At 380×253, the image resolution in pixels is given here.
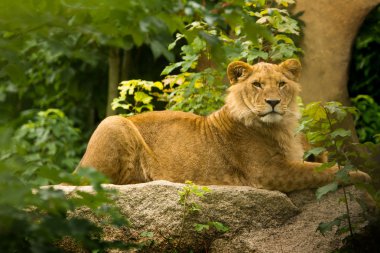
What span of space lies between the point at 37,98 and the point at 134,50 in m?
2.60

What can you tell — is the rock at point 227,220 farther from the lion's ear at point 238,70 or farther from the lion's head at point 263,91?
the lion's ear at point 238,70

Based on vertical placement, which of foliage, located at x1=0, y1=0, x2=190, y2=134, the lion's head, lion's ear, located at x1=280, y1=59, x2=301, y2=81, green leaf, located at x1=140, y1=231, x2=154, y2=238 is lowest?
green leaf, located at x1=140, y1=231, x2=154, y2=238

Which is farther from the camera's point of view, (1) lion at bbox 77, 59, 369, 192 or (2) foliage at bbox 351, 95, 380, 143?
(2) foliage at bbox 351, 95, 380, 143

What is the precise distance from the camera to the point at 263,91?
6.45m

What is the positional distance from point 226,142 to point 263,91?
62 cm

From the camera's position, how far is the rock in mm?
5234

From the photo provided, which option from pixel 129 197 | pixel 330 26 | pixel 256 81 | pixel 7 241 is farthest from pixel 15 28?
pixel 330 26

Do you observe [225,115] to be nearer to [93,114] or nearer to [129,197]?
[129,197]

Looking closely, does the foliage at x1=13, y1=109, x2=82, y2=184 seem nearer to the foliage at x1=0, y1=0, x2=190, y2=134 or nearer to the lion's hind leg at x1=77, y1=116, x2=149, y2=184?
the lion's hind leg at x1=77, y1=116, x2=149, y2=184

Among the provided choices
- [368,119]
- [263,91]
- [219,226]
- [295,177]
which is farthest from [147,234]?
[368,119]

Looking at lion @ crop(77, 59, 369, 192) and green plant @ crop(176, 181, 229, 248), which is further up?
lion @ crop(77, 59, 369, 192)

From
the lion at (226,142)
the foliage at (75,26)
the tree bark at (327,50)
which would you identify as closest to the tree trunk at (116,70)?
the tree bark at (327,50)

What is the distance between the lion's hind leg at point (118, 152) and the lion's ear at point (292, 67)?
60.1 inches

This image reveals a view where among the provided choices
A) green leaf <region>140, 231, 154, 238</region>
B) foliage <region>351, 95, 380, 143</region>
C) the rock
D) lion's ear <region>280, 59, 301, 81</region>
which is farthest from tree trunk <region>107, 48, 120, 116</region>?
green leaf <region>140, 231, 154, 238</region>
